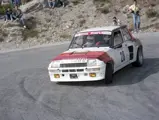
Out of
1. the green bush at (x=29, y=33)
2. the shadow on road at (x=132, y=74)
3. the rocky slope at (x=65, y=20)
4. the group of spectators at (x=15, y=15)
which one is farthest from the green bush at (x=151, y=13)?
the shadow on road at (x=132, y=74)

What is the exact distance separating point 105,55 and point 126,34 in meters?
2.49

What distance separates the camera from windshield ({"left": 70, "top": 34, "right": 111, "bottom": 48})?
37.1 ft

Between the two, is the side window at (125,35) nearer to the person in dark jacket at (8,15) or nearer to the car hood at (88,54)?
the car hood at (88,54)

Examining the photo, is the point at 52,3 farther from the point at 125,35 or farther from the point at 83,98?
the point at 83,98

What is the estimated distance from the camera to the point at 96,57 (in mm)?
10078

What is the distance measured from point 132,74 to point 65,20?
19608 millimetres

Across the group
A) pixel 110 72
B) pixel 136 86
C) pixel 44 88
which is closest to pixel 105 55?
pixel 110 72

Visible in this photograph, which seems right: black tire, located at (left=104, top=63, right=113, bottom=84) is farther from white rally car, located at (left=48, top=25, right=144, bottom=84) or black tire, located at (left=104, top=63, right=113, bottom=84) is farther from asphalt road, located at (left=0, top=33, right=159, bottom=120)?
asphalt road, located at (left=0, top=33, right=159, bottom=120)

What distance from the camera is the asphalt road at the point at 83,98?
25.3 ft

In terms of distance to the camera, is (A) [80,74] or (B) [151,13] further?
(B) [151,13]

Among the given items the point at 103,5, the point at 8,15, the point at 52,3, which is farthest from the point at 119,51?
the point at 103,5

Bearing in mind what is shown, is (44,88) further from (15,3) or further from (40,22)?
(15,3)

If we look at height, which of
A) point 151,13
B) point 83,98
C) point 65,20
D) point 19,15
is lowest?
point 65,20

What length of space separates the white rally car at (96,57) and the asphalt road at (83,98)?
30 cm
